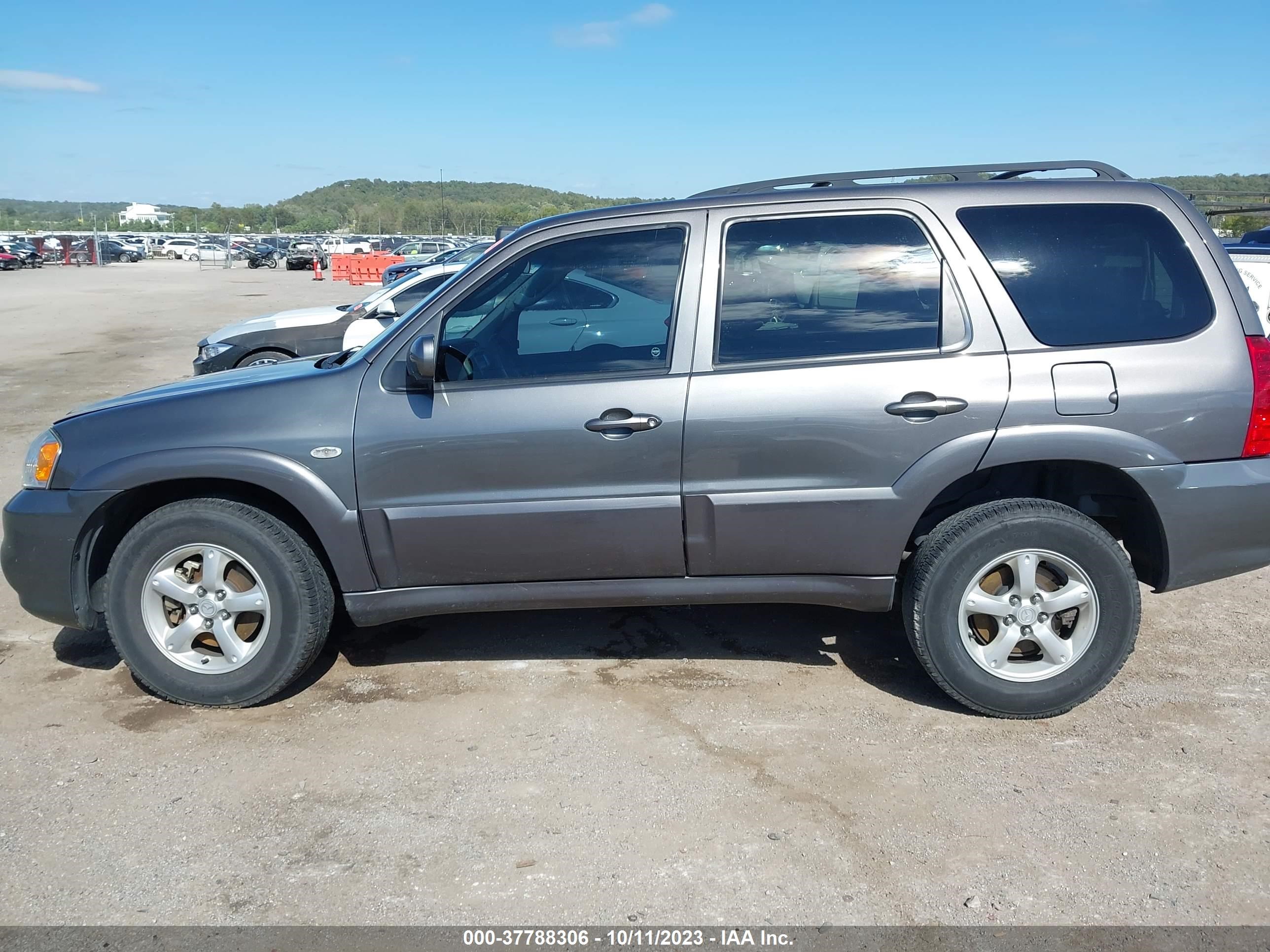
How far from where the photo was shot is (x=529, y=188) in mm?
108875

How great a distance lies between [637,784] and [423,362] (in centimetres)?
167

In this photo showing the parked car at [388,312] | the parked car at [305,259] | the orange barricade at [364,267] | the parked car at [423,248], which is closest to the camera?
the parked car at [388,312]

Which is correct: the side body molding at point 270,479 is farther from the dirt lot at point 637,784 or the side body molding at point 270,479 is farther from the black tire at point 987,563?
the black tire at point 987,563

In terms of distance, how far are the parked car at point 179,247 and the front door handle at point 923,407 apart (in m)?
72.2

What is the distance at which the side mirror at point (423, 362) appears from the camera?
3.81m

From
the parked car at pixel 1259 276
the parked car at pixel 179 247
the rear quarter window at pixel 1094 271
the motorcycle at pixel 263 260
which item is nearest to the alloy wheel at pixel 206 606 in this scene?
the rear quarter window at pixel 1094 271

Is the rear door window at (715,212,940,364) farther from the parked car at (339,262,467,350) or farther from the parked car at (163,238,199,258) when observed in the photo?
the parked car at (163,238,199,258)

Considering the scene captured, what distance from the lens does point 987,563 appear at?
12.7ft

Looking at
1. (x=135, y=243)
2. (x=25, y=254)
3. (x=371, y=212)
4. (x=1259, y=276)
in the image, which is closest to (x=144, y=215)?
(x=371, y=212)

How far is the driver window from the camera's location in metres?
3.99

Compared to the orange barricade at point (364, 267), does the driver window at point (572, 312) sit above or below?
below

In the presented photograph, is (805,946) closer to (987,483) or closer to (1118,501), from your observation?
(987,483)

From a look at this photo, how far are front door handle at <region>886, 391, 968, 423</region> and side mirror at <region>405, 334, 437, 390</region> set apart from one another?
1.66m

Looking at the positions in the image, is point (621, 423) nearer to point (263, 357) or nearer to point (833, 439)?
point (833, 439)
